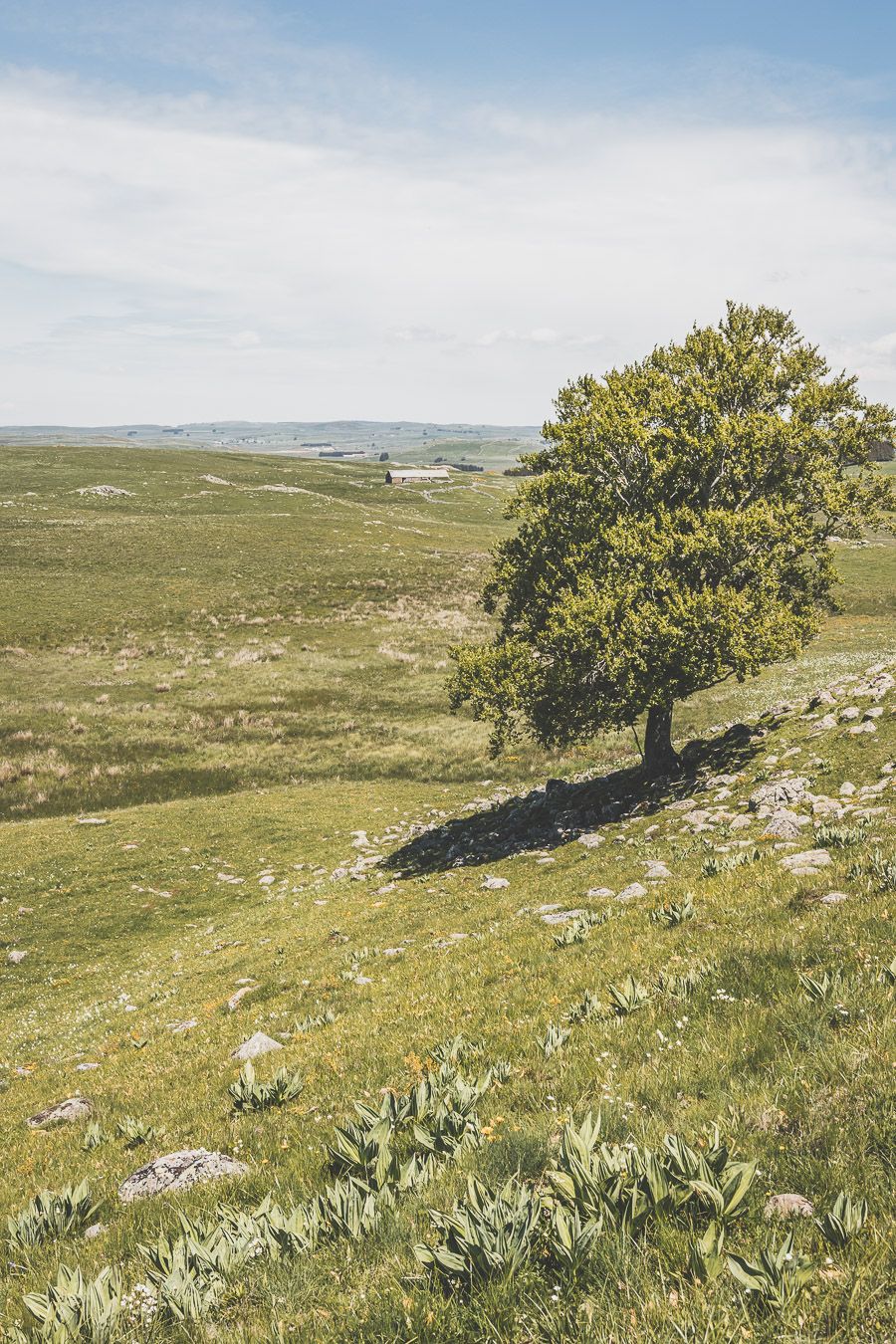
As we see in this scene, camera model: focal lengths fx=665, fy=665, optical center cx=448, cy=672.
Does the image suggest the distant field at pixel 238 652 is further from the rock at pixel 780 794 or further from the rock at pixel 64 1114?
the rock at pixel 64 1114

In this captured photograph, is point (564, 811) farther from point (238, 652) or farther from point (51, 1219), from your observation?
point (238, 652)

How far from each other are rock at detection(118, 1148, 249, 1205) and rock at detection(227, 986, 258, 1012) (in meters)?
7.71

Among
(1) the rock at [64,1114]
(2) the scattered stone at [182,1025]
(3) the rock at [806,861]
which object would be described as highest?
(3) the rock at [806,861]

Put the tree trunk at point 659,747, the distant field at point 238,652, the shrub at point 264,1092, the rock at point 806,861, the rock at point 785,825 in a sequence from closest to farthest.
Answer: the shrub at point 264,1092 → the rock at point 806,861 → the rock at point 785,825 → the tree trunk at point 659,747 → the distant field at point 238,652

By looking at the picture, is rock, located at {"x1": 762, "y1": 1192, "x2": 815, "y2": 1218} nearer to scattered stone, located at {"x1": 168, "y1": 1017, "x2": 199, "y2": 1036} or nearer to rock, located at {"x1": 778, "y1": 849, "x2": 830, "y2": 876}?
rock, located at {"x1": 778, "y1": 849, "x2": 830, "y2": 876}

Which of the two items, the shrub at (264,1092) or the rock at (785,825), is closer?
the shrub at (264,1092)

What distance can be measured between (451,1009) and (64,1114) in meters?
5.91

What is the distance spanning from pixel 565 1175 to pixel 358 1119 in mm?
3436

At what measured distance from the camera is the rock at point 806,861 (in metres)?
11.1

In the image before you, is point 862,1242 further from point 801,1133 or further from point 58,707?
point 58,707

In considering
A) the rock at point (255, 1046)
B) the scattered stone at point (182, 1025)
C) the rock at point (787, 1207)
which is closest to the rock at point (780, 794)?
the rock at point (255, 1046)

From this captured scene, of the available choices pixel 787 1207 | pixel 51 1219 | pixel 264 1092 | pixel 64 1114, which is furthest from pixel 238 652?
pixel 787 1207

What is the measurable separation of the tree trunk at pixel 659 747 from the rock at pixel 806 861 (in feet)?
42.1

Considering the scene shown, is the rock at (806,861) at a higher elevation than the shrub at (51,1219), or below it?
higher
